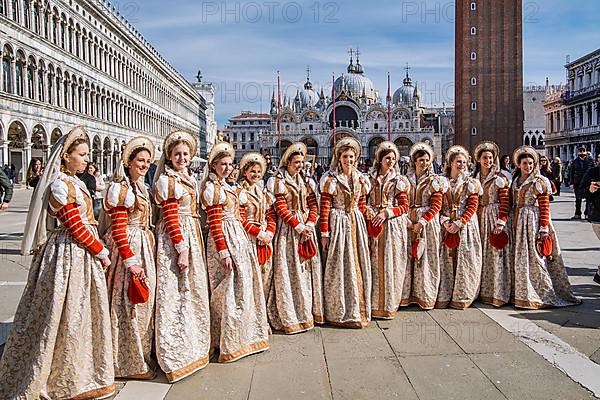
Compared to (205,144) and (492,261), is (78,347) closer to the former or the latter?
(492,261)

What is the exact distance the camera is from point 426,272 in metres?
5.67

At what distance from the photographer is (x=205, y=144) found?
299 ft

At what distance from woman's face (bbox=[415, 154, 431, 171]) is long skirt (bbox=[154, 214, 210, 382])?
2.60 meters

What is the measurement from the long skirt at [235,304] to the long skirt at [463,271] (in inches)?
89.4

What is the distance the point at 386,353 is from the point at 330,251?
110 centimetres

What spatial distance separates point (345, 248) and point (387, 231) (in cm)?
55

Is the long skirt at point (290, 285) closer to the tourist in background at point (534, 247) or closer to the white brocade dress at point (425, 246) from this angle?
the white brocade dress at point (425, 246)

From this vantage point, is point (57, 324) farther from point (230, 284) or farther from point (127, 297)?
point (230, 284)

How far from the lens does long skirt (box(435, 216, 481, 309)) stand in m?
5.70

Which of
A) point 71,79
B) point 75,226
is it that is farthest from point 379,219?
point 71,79

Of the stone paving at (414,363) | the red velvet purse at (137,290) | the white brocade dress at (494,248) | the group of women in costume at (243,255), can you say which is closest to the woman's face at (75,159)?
the group of women in costume at (243,255)

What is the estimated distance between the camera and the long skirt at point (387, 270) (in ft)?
17.4

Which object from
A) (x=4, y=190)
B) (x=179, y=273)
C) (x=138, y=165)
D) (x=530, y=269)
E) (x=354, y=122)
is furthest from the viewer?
(x=354, y=122)

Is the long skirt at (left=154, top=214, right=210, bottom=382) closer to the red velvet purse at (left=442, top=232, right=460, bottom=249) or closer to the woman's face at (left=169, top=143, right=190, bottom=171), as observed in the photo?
the woman's face at (left=169, top=143, right=190, bottom=171)
